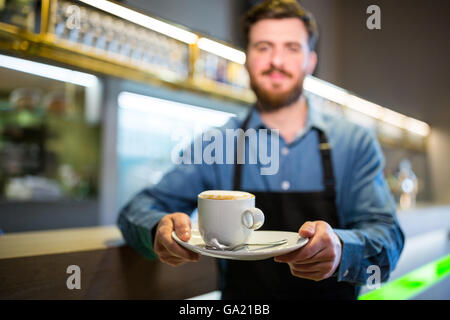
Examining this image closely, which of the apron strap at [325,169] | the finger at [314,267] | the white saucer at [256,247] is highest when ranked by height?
the apron strap at [325,169]

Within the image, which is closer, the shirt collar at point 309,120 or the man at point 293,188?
the man at point 293,188

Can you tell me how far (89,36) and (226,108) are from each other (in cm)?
97

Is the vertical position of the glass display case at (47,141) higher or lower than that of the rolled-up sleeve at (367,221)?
higher

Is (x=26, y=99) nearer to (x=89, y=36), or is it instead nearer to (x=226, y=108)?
(x=89, y=36)

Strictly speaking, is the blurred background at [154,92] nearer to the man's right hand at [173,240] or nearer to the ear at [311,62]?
the ear at [311,62]

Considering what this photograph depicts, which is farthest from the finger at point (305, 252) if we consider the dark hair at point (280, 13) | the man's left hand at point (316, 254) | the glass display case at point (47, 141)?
the glass display case at point (47, 141)

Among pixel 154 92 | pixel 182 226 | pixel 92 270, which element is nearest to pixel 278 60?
pixel 182 226

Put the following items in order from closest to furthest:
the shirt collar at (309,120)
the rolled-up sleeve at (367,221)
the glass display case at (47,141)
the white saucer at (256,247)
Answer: the white saucer at (256,247)
the rolled-up sleeve at (367,221)
the shirt collar at (309,120)
the glass display case at (47,141)

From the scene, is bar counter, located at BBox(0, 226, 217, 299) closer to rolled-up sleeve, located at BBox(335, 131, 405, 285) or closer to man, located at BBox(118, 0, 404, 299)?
man, located at BBox(118, 0, 404, 299)

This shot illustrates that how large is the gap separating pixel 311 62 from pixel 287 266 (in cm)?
33

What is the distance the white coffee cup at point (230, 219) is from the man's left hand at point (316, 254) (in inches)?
2.0

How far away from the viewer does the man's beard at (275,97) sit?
1.88 feet

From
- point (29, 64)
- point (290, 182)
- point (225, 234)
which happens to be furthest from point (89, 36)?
point (225, 234)

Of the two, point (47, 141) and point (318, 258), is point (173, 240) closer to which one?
point (318, 258)
